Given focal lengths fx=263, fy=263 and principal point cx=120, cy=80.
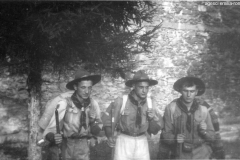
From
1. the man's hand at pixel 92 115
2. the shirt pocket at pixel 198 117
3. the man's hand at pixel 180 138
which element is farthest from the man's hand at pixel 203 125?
the man's hand at pixel 92 115

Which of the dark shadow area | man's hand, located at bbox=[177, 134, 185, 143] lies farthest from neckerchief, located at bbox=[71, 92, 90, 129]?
the dark shadow area

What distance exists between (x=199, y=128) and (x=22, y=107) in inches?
169

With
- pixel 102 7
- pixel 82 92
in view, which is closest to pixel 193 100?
pixel 82 92

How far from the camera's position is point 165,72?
7.04 meters

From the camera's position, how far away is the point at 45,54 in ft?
16.0

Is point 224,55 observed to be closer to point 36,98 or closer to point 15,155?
point 36,98

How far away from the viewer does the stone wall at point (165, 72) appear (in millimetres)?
6508

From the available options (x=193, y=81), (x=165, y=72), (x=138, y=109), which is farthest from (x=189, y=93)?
(x=165, y=72)

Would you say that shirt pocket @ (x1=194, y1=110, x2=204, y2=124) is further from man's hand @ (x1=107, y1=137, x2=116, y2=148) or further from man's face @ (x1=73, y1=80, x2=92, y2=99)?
man's face @ (x1=73, y1=80, x2=92, y2=99)

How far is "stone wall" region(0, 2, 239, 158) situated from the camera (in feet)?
21.4

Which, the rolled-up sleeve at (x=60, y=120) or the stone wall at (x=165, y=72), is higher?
the stone wall at (x=165, y=72)

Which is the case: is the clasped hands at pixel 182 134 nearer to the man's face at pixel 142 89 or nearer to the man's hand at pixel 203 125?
the man's hand at pixel 203 125

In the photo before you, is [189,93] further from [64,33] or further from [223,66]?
[223,66]

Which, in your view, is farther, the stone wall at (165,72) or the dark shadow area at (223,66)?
the dark shadow area at (223,66)
